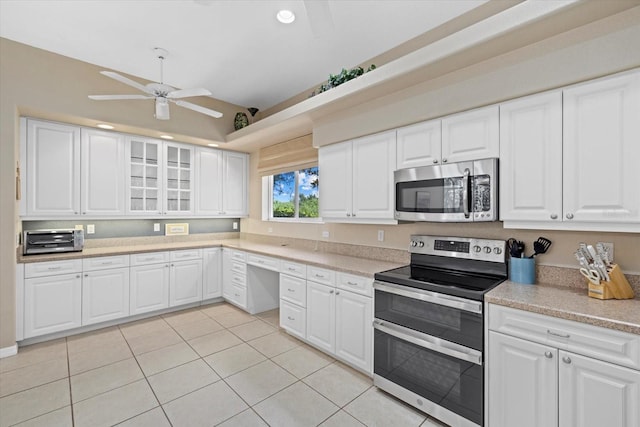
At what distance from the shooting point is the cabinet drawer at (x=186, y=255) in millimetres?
3950

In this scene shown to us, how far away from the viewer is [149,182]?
4.01 m

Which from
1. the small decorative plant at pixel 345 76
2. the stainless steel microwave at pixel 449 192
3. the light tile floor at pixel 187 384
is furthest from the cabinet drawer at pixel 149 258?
the stainless steel microwave at pixel 449 192

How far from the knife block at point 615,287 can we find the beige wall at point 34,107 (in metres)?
4.40

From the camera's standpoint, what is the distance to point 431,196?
7.57ft

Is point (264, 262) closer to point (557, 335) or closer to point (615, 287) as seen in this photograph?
point (557, 335)

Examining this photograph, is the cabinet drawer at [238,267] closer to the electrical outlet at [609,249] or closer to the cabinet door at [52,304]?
the cabinet door at [52,304]

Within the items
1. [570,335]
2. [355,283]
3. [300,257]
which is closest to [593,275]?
[570,335]

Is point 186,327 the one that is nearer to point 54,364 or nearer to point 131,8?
point 54,364

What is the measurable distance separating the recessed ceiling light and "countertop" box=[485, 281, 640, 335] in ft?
8.07

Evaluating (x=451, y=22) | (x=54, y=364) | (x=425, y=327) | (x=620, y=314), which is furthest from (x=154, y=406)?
(x=451, y=22)

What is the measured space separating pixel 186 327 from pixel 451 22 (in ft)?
13.1

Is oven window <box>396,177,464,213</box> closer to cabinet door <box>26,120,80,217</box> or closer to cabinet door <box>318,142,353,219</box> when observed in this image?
cabinet door <box>318,142,353,219</box>

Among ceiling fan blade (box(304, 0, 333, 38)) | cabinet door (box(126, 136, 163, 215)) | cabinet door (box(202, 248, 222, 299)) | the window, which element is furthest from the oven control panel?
cabinet door (box(126, 136, 163, 215))

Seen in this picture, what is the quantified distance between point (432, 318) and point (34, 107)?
4.05 m
